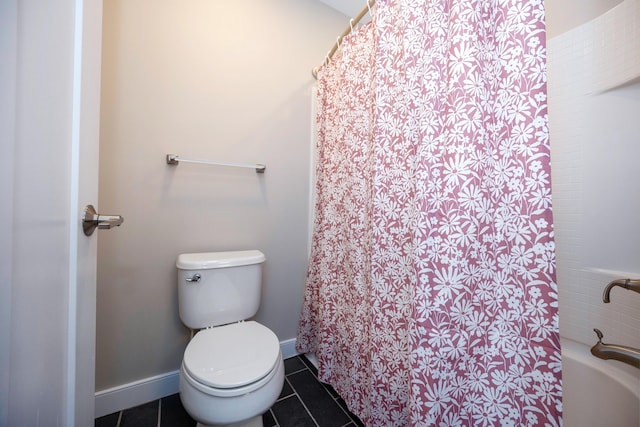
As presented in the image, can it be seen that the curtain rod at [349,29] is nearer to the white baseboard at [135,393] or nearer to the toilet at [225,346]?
the toilet at [225,346]

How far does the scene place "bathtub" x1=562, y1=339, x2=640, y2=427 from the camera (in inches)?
29.5

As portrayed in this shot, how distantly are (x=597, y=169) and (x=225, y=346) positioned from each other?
5.63 ft

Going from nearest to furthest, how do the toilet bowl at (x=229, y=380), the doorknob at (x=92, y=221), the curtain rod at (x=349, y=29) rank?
the doorknob at (x=92, y=221), the toilet bowl at (x=229, y=380), the curtain rod at (x=349, y=29)

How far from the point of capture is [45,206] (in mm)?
327

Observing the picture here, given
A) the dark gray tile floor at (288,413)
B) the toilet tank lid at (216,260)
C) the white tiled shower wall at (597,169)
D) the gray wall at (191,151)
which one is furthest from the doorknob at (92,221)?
the white tiled shower wall at (597,169)

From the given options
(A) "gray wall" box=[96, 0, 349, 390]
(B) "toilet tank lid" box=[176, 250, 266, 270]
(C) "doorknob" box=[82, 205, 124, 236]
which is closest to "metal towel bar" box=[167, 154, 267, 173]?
(A) "gray wall" box=[96, 0, 349, 390]

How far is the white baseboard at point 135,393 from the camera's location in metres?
1.06

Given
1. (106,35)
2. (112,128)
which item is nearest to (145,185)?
(112,128)

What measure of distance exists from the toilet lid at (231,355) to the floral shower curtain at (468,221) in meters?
0.48

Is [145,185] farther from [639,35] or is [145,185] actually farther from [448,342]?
[639,35]

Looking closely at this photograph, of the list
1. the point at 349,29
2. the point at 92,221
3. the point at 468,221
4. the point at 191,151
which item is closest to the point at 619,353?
the point at 468,221

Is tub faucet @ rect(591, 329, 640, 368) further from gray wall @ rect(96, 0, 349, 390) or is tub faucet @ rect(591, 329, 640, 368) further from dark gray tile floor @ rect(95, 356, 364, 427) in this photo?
gray wall @ rect(96, 0, 349, 390)

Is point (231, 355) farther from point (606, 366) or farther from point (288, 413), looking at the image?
point (606, 366)

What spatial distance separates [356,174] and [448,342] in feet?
2.44
